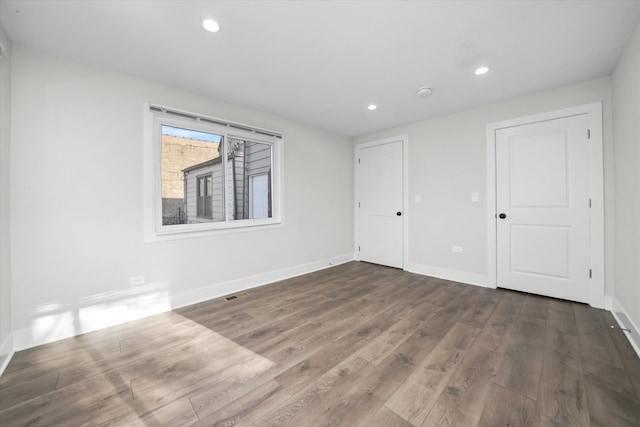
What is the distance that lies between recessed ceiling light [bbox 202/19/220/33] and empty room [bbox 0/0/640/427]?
2 cm

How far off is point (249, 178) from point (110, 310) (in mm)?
2187

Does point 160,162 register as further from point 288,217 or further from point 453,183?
point 453,183

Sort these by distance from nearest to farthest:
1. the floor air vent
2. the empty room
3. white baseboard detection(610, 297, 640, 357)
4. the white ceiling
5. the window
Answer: the empty room < the white ceiling < white baseboard detection(610, 297, 640, 357) < the floor air vent < the window

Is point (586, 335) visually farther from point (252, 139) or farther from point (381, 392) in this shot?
point (252, 139)

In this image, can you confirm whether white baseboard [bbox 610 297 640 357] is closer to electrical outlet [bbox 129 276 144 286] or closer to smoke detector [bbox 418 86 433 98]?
smoke detector [bbox 418 86 433 98]

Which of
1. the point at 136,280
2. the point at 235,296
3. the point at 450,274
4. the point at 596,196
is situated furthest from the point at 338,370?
the point at 596,196

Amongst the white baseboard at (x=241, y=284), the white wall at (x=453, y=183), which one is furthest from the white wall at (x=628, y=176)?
→ the white baseboard at (x=241, y=284)

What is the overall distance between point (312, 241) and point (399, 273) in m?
1.55

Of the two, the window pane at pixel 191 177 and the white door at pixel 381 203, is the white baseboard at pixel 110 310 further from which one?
the white door at pixel 381 203

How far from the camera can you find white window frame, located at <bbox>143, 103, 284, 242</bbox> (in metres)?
2.60

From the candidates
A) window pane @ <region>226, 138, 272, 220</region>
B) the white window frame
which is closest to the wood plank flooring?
the white window frame

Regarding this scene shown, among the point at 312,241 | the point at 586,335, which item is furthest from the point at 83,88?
the point at 586,335

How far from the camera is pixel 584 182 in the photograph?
2.73m

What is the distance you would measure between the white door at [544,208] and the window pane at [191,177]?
3.80 meters
